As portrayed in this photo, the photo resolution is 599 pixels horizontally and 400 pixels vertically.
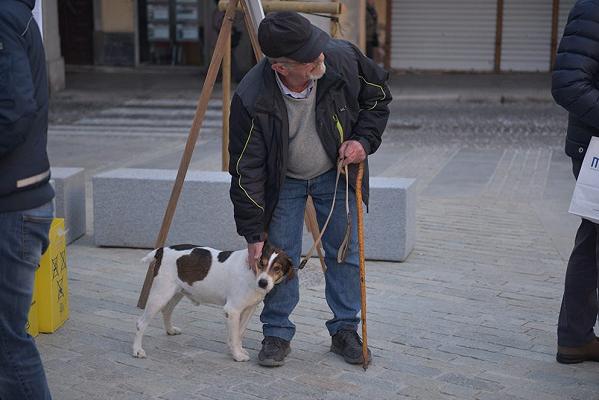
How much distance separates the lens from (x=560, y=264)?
21.1ft

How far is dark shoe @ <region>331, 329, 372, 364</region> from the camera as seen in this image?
14.8ft

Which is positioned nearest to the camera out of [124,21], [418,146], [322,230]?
[322,230]

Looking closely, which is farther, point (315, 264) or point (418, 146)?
point (418, 146)

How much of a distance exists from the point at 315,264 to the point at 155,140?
20.2 feet

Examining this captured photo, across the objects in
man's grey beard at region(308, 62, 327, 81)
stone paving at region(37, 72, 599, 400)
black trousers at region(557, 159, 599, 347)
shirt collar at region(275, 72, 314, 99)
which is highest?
man's grey beard at region(308, 62, 327, 81)

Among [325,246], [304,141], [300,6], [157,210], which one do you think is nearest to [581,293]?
[325,246]

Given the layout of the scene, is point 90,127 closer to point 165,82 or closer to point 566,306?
point 165,82

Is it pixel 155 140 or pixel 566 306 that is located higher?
pixel 566 306

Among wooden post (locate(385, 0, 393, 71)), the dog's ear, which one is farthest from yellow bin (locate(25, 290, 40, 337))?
wooden post (locate(385, 0, 393, 71))

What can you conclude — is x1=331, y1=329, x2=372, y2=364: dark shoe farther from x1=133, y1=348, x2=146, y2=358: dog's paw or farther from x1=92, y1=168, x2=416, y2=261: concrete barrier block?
x1=92, y1=168, x2=416, y2=261: concrete barrier block

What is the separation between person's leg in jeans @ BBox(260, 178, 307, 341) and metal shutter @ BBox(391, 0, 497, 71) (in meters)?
15.6

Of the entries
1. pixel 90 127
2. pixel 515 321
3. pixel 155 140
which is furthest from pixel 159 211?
pixel 90 127

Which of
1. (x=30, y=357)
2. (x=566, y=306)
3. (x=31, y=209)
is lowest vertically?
(x=566, y=306)

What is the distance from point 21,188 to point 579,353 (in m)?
2.78
